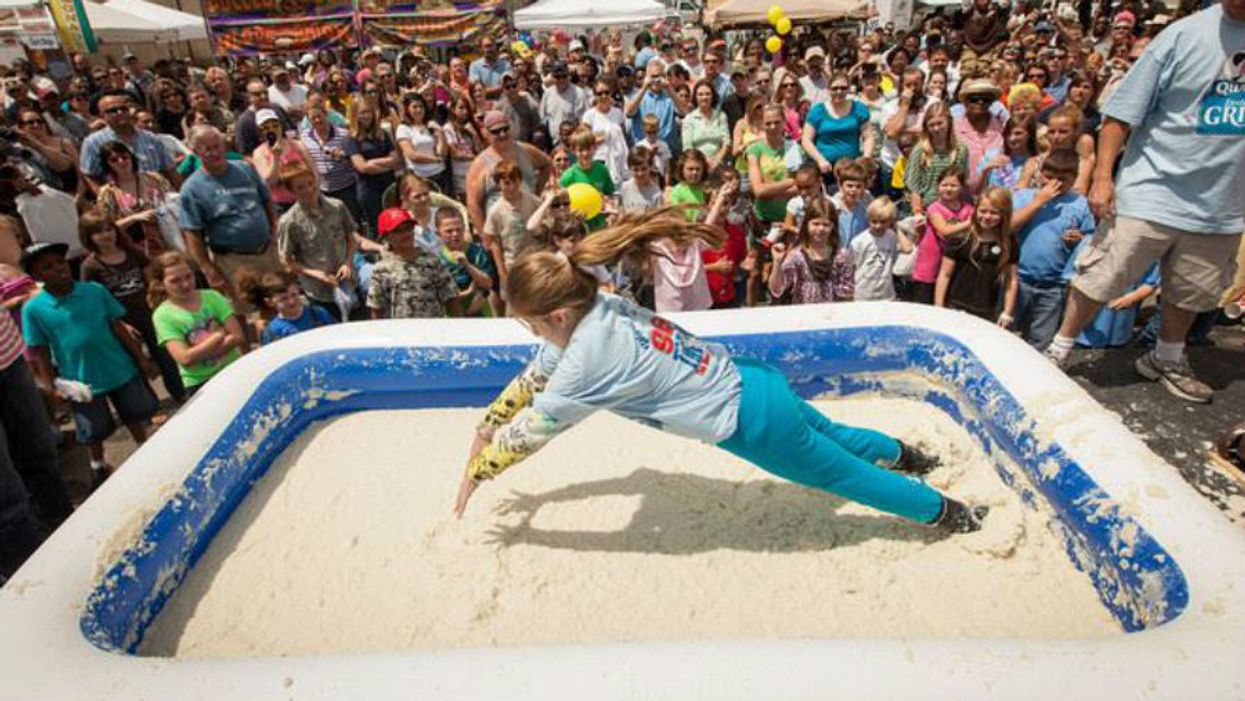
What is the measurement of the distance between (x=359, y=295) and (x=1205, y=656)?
13.4 ft

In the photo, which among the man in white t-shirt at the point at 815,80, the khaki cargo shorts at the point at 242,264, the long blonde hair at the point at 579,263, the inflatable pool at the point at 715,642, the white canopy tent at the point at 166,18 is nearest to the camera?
the inflatable pool at the point at 715,642

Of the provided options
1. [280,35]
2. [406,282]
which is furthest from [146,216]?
[280,35]

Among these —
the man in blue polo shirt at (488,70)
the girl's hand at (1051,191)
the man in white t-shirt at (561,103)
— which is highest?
Result: the man in blue polo shirt at (488,70)

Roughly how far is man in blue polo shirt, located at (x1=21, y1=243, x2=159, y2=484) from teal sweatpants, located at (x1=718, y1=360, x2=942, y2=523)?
2832 millimetres

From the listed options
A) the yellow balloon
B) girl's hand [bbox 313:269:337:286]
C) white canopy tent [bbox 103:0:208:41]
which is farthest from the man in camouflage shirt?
white canopy tent [bbox 103:0:208:41]

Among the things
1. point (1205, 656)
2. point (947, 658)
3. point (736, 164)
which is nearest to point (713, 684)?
point (947, 658)

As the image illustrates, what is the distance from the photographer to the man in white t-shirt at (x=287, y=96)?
7.11 meters

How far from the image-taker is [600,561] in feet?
7.99

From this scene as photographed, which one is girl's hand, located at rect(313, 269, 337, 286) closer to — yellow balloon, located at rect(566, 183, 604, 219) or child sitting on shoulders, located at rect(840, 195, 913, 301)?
yellow balloon, located at rect(566, 183, 604, 219)

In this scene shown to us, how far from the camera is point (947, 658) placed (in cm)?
159

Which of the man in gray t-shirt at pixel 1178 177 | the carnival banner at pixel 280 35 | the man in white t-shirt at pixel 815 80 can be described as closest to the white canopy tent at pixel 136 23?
the carnival banner at pixel 280 35

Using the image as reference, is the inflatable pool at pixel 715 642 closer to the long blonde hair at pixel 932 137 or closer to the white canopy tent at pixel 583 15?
the long blonde hair at pixel 932 137

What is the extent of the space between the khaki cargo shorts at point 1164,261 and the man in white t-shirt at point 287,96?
6.68m

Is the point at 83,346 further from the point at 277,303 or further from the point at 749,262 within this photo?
the point at 749,262
